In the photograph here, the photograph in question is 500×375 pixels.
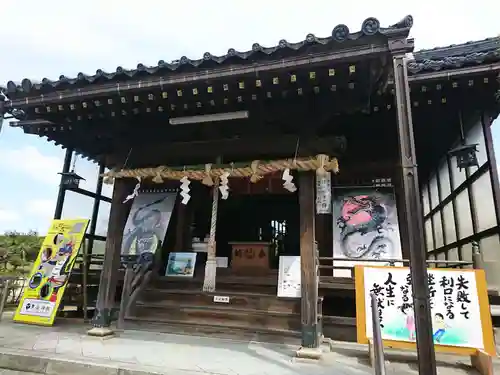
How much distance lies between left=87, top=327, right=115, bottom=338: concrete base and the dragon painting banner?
3997 mm

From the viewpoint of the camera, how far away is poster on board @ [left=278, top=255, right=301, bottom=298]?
5555 mm

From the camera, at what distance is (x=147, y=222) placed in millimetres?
7719

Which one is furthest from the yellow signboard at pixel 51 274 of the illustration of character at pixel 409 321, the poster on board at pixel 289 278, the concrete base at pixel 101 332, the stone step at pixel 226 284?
the illustration of character at pixel 409 321

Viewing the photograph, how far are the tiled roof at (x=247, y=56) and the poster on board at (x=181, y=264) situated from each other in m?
3.65

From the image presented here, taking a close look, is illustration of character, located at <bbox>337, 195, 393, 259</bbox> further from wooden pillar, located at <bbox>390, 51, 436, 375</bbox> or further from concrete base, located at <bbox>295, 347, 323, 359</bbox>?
wooden pillar, located at <bbox>390, 51, 436, 375</bbox>

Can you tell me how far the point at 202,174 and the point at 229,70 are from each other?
194 centimetres

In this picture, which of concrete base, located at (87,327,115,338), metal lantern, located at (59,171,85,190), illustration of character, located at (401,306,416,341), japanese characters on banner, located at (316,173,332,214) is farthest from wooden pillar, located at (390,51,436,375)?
metal lantern, located at (59,171,85,190)

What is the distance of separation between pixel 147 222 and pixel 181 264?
1519 mm

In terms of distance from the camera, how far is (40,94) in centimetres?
543

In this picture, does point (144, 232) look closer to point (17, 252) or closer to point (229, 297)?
point (229, 297)

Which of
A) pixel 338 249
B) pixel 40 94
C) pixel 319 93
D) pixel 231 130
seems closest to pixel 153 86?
pixel 231 130

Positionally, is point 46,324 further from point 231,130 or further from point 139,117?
point 231,130

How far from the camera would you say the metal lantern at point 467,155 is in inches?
214

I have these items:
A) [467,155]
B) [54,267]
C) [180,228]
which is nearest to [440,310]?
[467,155]
